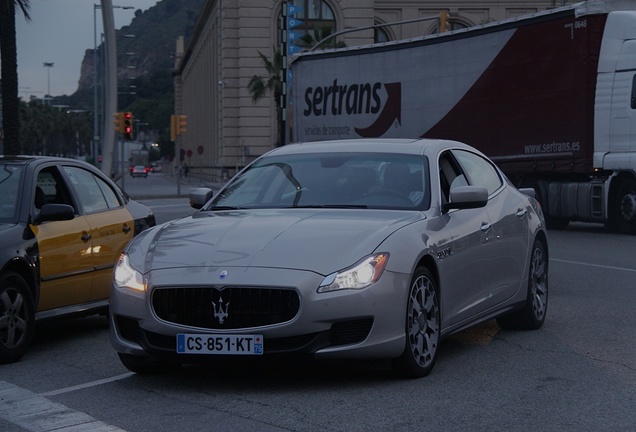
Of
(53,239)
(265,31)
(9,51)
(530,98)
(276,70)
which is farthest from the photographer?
(265,31)

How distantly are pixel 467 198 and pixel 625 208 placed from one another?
15236 millimetres

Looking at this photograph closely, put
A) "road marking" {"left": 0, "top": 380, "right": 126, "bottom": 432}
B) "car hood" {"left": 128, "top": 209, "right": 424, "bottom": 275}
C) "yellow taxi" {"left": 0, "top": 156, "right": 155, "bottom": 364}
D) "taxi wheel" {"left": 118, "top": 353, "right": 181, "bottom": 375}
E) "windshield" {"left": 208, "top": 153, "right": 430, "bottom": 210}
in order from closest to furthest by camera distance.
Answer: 1. "road marking" {"left": 0, "top": 380, "right": 126, "bottom": 432}
2. "car hood" {"left": 128, "top": 209, "right": 424, "bottom": 275}
3. "taxi wheel" {"left": 118, "top": 353, "right": 181, "bottom": 375}
4. "windshield" {"left": 208, "top": 153, "right": 430, "bottom": 210}
5. "yellow taxi" {"left": 0, "top": 156, "right": 155, "bottom": 364}

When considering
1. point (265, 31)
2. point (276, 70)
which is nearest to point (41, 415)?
point (276, 70)

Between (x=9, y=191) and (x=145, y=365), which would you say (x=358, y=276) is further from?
(x=9, y=191)

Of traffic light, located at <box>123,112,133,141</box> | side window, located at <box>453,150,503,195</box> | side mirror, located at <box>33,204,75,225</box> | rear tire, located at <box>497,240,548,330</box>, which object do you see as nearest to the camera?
side mirror, located at <box>33,204,75,225</box>

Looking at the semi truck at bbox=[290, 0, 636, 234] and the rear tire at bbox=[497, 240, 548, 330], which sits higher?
the semi truck at bbox=[290, 0, 636, 234]

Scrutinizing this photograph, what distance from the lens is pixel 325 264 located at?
22.2ft

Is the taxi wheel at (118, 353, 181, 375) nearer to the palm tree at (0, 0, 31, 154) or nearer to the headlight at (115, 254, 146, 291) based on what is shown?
the headlight at (115, 254, 146, 291)

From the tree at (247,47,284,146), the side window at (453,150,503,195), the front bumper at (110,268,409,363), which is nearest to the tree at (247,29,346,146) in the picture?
the tree at (247,47,284,146)

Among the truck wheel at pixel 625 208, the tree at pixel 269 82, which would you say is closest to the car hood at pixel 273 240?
the truck wheel at pixel 625 208

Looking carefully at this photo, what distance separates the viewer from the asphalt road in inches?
240

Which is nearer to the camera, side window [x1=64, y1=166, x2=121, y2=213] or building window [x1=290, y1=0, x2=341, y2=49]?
side window [x1=64, y1=166, x2=121, y2=213]

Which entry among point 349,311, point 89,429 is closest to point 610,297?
point 349,311

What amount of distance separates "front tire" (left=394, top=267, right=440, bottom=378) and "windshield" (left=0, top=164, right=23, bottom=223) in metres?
3.11
